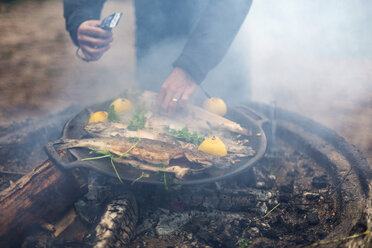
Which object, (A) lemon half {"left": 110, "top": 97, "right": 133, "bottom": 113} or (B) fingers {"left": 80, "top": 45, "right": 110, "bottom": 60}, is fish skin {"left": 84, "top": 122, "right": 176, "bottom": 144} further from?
(B) fingers {"left": 80, "top": 45, "right": 110, "bottom": 60}

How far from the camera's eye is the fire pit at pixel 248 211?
2.29 m

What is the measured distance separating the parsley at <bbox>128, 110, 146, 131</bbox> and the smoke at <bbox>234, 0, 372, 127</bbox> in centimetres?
359

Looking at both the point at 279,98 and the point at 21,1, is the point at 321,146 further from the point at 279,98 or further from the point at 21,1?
the point at 21,1

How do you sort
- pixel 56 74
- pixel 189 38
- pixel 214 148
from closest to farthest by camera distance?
pixel 214 148, pixel 189 38, pixel 56 74

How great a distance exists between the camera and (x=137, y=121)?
11.1 feet

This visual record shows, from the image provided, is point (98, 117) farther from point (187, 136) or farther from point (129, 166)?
point (187, 136)

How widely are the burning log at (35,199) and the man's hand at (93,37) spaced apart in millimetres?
1854

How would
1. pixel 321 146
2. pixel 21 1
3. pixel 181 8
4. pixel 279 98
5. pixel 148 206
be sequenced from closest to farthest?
pixel 148 206 < pixel 321 146 < pixel 181 8 < pixel 279 98 < pixel 21 1

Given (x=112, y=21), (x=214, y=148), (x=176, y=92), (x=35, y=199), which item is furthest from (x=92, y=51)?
(x=214, y=148)

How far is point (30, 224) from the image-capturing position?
2.45 meters

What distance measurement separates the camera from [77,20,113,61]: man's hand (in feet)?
10.8

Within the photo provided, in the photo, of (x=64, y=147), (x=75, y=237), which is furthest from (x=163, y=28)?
(x=75, y=237)

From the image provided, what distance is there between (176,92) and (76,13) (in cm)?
215

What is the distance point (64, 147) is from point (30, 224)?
897mm
